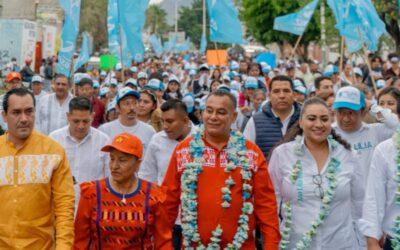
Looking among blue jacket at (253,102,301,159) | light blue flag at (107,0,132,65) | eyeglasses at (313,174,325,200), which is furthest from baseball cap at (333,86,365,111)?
light blue flag at (107,0,132,65)

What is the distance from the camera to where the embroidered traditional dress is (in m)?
5.59

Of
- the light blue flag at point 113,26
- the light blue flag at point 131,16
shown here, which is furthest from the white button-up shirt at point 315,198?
the light blue flag at point 113,26

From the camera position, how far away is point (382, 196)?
18.7ft

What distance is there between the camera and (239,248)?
19.2ft

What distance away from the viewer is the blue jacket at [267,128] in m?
8.12

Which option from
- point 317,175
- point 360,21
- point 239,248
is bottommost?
point 239,248

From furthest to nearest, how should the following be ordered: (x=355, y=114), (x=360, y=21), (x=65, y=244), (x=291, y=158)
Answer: (x=360, y=21) → (x=355, y=114) → (x=291, y=158) → (x=65, y=244)

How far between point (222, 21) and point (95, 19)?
62862 millimetres

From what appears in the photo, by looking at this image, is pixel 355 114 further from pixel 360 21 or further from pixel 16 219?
pixel 360 21

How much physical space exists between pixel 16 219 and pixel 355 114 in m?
3.30

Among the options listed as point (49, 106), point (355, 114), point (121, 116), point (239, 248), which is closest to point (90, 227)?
point (239, 248)

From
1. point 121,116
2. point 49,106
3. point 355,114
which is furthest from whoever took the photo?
point 49,106

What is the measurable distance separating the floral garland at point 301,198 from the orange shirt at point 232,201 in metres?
0.26

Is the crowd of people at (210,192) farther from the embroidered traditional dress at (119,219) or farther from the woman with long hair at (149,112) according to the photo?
the woman with long hair at (149,112)
